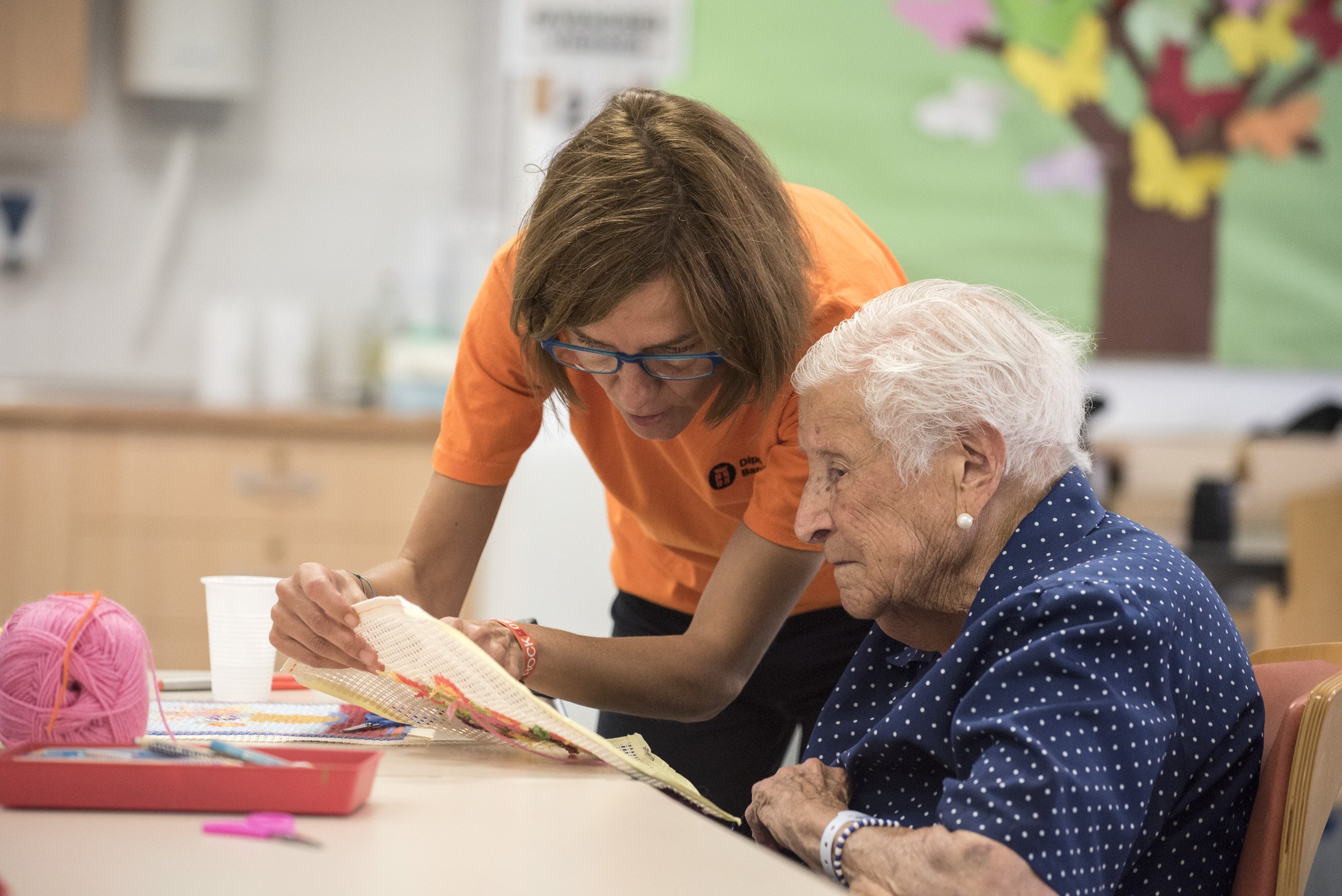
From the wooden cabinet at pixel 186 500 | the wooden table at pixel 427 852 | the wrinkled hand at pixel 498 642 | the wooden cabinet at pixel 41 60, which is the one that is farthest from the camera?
the wooden cabinet at pixel 41 60

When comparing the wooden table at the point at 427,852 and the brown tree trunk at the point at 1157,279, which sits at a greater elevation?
the brown tree trunk at the point at 1157,279

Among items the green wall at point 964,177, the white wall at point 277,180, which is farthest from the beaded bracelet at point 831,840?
the white wall at point 277,180

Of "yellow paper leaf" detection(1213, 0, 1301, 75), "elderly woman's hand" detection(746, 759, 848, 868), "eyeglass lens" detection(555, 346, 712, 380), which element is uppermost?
"yellow paper leaf" detection(1213, 0, 1301, 75)

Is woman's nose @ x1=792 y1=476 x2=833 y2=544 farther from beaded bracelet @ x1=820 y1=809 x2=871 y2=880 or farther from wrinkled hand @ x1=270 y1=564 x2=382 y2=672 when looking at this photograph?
wrinkled hand @ x1=270 y1=564 x2=382 y2=672

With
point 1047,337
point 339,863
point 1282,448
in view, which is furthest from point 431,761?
point 1282,448

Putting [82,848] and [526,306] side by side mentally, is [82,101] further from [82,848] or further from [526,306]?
[82,848]

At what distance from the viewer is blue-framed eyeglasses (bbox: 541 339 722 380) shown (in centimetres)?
129

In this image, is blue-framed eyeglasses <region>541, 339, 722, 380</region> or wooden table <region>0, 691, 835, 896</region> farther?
blue-framed eyeglasses <region>541, 339, 722, 380</region>

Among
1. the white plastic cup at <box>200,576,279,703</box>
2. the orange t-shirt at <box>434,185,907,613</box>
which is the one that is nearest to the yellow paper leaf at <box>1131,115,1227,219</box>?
the orange t-shirt at <box>434,185,907,613</box>

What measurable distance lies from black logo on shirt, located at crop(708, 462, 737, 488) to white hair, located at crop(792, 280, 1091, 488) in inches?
12.5

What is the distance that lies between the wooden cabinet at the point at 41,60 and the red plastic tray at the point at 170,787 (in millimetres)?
3460

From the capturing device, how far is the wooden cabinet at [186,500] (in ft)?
11.7

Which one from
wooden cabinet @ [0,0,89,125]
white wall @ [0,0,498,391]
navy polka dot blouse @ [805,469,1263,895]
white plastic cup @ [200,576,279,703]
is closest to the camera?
navy polka dot blouse @ [805,469,1263,895]

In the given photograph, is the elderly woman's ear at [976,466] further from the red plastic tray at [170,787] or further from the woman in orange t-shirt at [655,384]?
the red plastic tray at [170,787]
